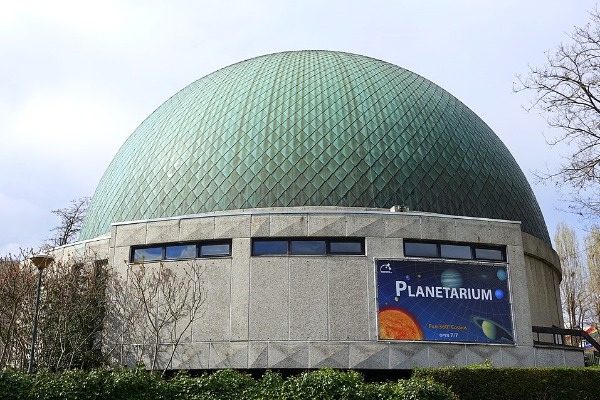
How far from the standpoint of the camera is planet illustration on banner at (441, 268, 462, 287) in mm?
20750

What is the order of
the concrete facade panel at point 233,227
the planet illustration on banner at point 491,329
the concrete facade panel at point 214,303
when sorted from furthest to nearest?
the concrete facade panel at point 233,227 → the planet illustration on banner at point 491,329 → the concrete facade panel at point 214,303

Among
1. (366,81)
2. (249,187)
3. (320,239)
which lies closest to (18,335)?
(249,187)

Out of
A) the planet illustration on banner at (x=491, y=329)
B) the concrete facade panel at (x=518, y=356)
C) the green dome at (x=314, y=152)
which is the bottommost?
the concrete facade panel at (x=518, y=356)

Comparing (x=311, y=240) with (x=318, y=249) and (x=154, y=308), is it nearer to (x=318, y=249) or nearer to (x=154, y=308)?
(x=318, y=249)

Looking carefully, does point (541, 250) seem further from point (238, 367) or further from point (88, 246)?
point (88, 246)

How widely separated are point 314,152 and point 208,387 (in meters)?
12.4

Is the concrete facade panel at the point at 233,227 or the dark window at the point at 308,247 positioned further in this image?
the concrete facade panel at the point at 233,227

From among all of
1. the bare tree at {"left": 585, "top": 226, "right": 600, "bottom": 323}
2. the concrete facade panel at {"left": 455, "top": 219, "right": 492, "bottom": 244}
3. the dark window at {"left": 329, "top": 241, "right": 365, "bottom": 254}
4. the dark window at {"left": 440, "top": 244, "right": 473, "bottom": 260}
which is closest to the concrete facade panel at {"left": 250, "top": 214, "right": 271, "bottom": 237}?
the dark window at {"left": 329, "top": 241, "right": 365, "bottom": 254}

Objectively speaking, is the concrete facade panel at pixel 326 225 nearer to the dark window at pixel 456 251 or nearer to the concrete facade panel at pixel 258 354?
the dark window at pixel 456 251

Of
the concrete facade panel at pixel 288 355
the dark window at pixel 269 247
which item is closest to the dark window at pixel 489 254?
the dark window at pixel 269 247

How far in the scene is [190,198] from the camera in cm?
2483

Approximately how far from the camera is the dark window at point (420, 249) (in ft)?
69.6

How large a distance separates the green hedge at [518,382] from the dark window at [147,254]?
10.3m

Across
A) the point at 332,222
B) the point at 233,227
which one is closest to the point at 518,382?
the point at 332,222
